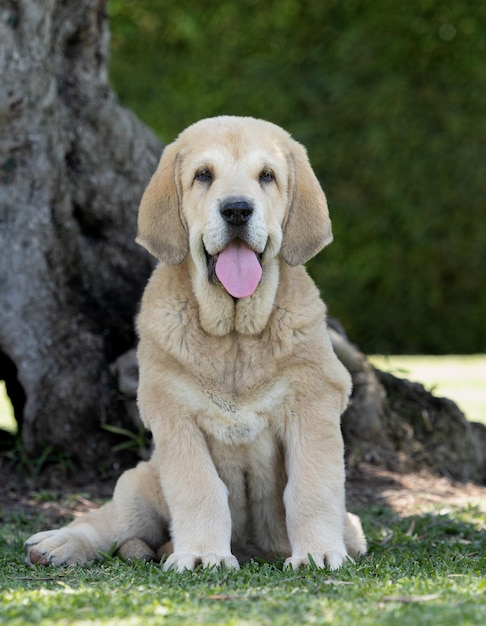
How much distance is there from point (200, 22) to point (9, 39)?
6793 millimetres

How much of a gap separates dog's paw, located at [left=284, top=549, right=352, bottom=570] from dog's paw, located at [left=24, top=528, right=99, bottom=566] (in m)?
0.85

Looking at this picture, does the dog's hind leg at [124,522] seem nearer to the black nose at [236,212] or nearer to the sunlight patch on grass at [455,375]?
the black nose at [236,212]

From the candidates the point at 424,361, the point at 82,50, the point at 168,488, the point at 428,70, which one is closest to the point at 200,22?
the point at 428,70

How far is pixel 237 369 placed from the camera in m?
4.11

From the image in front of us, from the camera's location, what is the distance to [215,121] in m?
4.26

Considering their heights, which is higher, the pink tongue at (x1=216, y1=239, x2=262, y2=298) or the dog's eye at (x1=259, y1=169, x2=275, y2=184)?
the dog's eye at (x1=259, y1=169, x2=275, y2=184)

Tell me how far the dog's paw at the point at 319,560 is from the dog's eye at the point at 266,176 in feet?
4.65

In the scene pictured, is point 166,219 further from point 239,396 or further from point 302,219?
point 239,396

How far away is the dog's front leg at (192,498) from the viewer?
152 inches

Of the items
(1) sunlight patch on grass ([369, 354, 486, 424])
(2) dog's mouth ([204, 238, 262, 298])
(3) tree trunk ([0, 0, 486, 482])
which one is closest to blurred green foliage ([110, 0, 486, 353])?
(1) sunlight patch on grass ([369, 354, 486, 424])

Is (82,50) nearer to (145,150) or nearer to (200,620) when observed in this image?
(145,150)

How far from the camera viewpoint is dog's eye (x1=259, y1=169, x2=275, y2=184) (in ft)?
13.5

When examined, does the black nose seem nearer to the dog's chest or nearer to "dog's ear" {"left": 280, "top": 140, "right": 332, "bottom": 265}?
"dog's ear" {"left": 280, "top": 140, "right": 332, "bottom": 265}

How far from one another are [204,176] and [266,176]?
0.79 ft
